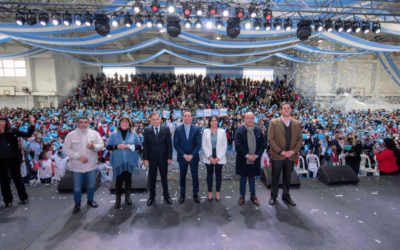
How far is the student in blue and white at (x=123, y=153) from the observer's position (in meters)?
2.69

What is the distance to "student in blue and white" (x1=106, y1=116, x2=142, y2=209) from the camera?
269 cm

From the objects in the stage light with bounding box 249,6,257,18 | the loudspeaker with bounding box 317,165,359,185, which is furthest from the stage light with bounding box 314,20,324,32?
the loudspeaker with bounding box 317,165,359,185

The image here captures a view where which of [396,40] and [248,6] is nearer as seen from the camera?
[248,6]

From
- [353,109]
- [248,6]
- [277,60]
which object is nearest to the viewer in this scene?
[248,6]

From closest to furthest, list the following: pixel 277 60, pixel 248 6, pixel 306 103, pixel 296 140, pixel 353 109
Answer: pixel 296 140 < pixel 248 6 < pixel 353 109 < pixel 306 103 < pixel 277 60

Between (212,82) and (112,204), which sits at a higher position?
(212,82)

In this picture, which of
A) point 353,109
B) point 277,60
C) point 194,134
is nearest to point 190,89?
point 277,60

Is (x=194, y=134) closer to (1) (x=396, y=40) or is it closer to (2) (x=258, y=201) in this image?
(2) (x=258, y=201)

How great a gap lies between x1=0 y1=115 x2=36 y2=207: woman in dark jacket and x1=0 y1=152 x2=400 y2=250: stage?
188 mm

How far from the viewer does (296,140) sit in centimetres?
279

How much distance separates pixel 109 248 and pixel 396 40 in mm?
19718

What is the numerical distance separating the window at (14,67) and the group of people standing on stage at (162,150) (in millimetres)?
15747

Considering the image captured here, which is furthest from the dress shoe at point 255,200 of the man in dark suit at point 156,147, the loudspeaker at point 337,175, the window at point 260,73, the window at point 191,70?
the window at point 260,73

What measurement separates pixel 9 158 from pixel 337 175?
537 cm
